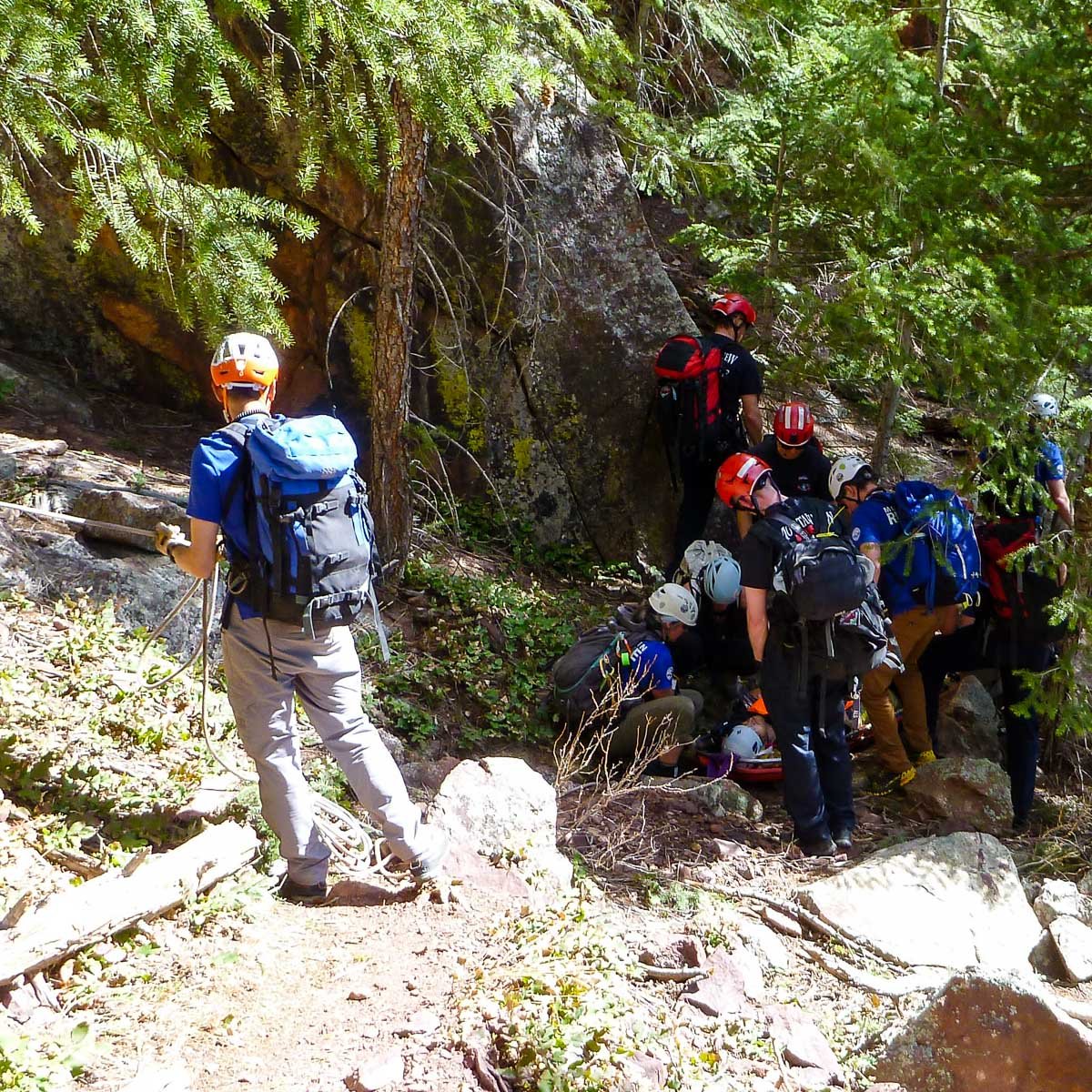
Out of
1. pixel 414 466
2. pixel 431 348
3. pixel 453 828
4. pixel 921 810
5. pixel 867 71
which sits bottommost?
pixel 921 810

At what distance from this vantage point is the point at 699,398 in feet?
28.1

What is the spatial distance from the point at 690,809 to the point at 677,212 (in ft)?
24.9

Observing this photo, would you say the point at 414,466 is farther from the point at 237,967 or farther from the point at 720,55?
the point at 720,55

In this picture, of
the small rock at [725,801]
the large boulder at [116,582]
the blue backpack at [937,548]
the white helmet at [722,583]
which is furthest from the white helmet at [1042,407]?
the large boulder at [116,582]

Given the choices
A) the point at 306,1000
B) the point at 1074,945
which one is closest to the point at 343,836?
the point at 306,1000

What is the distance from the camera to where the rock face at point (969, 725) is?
8.09 meters

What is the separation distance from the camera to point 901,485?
703cm

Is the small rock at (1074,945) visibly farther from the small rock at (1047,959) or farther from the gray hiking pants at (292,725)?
the gray hiking pants at (292,725)

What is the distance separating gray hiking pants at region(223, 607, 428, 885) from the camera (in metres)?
4.36

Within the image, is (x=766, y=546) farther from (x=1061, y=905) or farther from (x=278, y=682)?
(x=278, y=682)

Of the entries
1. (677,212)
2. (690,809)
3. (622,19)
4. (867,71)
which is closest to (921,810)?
(690,809)

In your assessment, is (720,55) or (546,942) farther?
(720,55)

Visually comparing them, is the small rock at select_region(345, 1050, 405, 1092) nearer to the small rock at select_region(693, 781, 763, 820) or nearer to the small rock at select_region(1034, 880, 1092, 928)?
the small rock at select_region(693, 781, 763, 820)

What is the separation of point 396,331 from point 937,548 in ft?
12.9
